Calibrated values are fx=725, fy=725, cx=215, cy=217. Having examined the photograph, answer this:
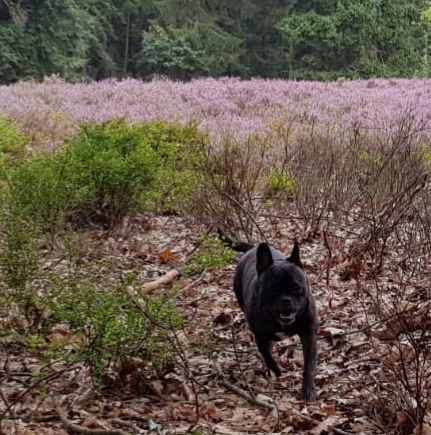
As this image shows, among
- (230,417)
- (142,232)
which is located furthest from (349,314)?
(142,232)

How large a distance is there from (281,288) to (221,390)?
1.97ft

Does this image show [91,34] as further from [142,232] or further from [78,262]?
[78,262]

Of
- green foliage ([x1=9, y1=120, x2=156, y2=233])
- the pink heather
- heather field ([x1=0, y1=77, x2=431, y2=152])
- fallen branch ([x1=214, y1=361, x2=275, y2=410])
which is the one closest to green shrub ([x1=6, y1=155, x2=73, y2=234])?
green foliage ([x1=9, y1=120, x2=156, y2=233])

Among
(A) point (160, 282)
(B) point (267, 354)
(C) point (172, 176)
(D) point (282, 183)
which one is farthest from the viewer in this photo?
(C) point (172, 176)

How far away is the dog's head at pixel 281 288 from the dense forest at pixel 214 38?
25.3 metres

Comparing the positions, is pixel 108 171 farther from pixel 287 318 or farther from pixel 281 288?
pixel 287 318

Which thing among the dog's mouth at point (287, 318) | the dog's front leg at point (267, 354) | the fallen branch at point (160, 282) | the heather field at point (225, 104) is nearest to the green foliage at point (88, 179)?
the fallen branch at point (160, 282)

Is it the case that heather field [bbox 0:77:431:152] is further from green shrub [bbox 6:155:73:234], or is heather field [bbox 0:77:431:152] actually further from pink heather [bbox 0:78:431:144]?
green shrub [bbox 6:155:73:234]

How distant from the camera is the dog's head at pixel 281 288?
3605mm

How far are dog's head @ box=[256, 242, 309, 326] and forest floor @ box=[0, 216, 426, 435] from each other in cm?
30

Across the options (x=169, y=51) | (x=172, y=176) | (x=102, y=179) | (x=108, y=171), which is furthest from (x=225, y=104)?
(x=169, y=51)

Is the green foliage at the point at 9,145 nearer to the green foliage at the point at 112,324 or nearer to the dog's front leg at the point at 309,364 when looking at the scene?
the green foliage at the point at 112,324

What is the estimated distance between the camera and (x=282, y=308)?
3.59 meters

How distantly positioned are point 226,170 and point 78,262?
270 cm
